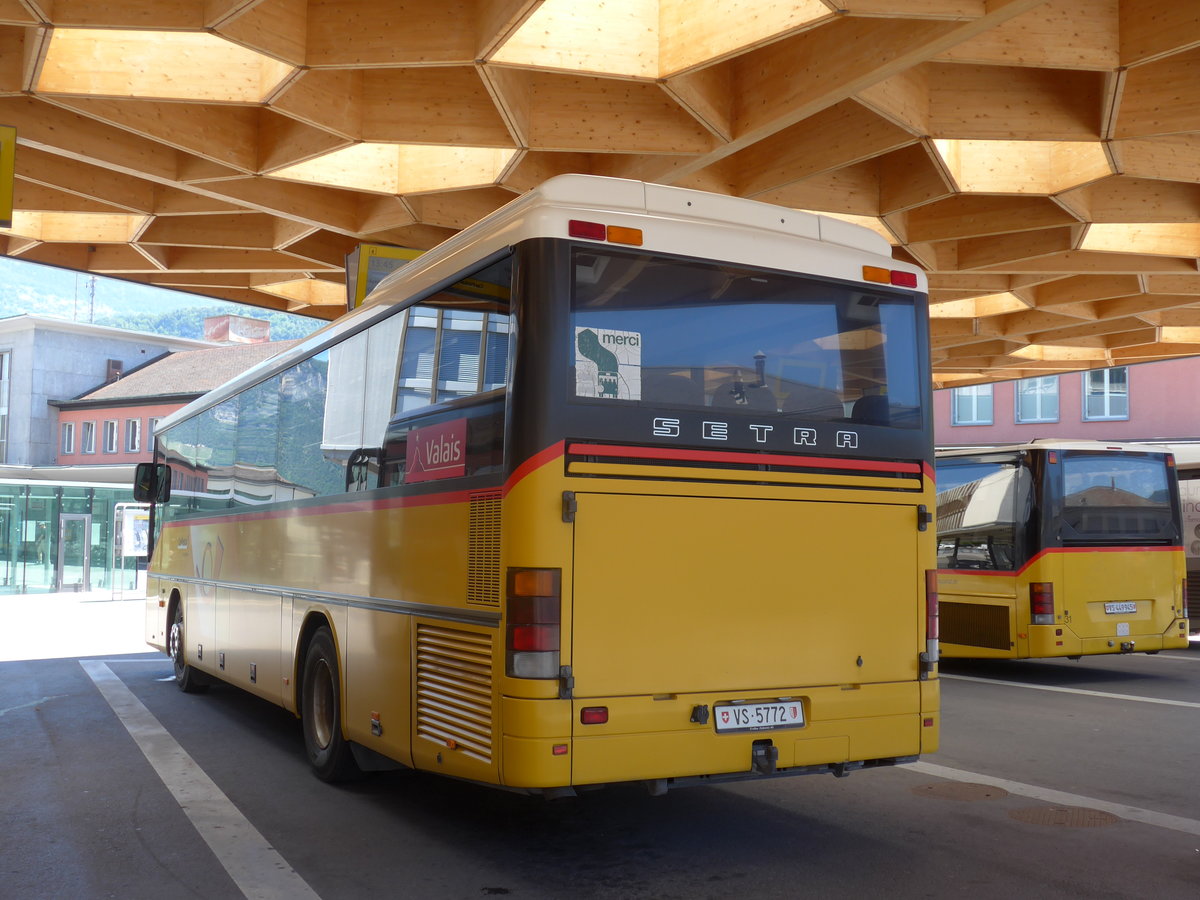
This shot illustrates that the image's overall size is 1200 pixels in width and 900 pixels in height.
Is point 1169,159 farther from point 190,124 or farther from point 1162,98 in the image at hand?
point 190,124

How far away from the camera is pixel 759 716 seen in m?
5.94

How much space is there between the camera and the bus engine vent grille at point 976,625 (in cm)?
1420

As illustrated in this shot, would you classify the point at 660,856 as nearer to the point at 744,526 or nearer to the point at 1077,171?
the point at 744,526

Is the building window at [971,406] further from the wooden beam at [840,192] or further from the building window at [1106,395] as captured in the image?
the wooden beam at [840,192]

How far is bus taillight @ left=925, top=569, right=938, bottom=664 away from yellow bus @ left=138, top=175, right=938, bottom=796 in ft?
0.05

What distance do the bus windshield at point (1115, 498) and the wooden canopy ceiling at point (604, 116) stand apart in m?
3.07

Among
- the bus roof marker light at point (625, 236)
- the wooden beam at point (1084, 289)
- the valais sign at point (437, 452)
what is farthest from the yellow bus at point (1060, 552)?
the bus roof marker light at point (625, 236)

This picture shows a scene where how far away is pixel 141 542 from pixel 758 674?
1083 inches

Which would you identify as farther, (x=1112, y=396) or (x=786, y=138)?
(x=1112, y=396)

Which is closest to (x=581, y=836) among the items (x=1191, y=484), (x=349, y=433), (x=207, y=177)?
(x=349, y=433)

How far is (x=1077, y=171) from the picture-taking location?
13336mm

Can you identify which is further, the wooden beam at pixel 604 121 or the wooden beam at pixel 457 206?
the wooden beam at pixel 457 206

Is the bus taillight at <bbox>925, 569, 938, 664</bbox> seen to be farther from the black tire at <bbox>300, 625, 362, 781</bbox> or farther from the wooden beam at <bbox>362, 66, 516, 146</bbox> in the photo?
the wooden beam at <bbox>362, 66, 516, 146</bbox>

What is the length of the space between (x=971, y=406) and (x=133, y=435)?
41.8 meters
